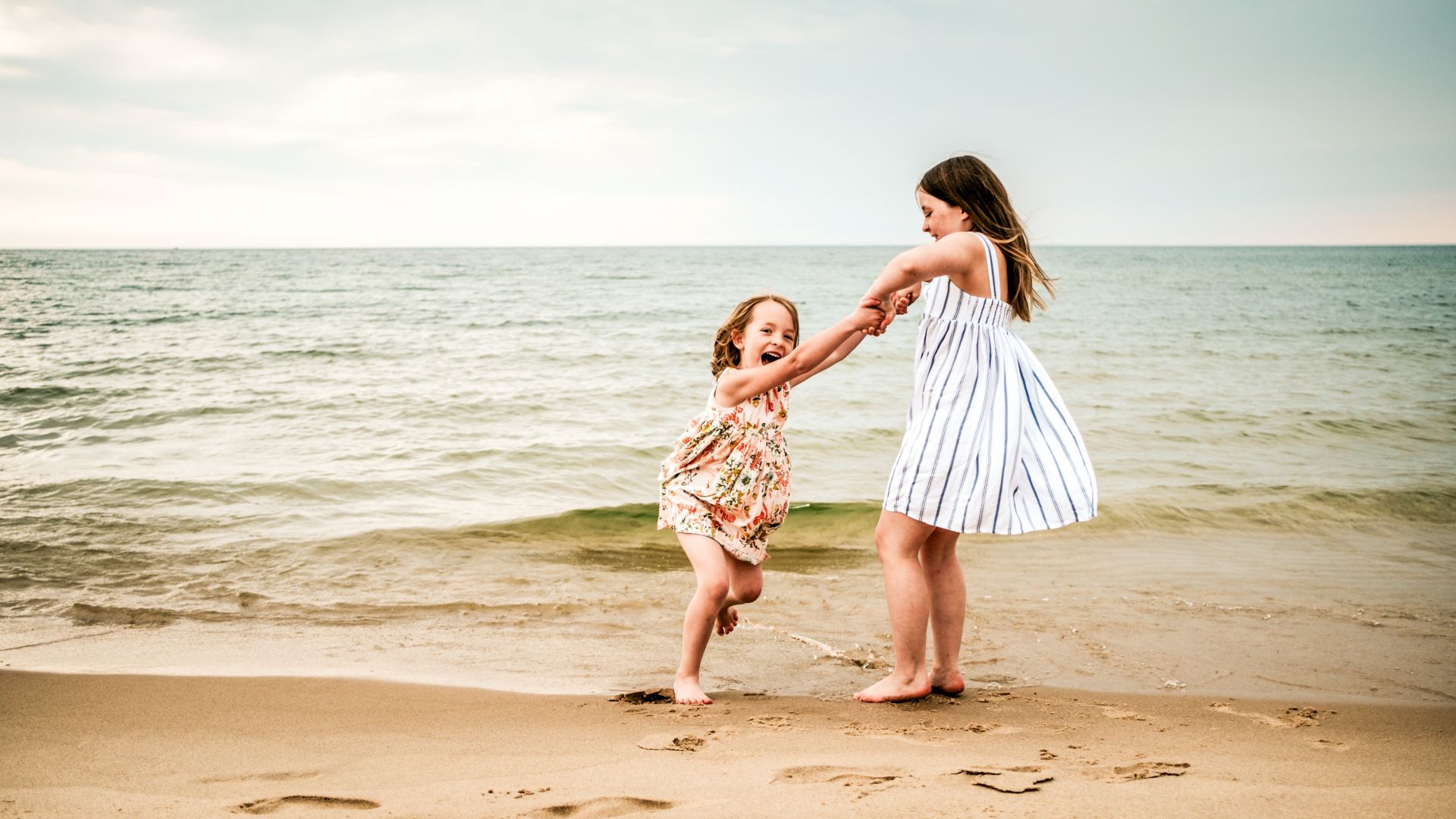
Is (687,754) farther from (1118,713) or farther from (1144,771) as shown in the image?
(1118,713)

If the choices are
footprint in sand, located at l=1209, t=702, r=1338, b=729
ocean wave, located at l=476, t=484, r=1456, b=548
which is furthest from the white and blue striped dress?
ocean wave, located at l=476, t=484, r=1456, b=548

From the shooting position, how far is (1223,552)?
5793mm

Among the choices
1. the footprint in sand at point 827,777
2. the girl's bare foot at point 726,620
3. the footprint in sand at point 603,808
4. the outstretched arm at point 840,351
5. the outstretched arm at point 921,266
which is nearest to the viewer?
the footprint in sand at point 603,808

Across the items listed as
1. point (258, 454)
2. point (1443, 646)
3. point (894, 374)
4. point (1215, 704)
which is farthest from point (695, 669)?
point (894, 374)

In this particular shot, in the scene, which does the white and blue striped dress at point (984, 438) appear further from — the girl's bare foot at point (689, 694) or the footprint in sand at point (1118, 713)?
the girl's bare foot at point (689, 694)

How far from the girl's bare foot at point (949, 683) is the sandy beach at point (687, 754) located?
0.11 ft

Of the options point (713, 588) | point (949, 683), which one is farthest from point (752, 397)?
point (949, 683)

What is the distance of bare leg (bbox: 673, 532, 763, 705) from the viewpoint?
3.29m

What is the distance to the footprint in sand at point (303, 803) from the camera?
2.36 meters

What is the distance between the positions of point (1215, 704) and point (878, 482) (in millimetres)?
4770

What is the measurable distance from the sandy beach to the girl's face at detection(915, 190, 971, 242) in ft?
5.35

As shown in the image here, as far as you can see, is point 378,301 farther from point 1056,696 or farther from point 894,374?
point 1056,696

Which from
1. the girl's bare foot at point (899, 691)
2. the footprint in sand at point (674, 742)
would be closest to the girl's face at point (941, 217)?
the girl's bare foot at point (899, 691)

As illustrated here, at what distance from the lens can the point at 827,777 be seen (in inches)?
96.8
